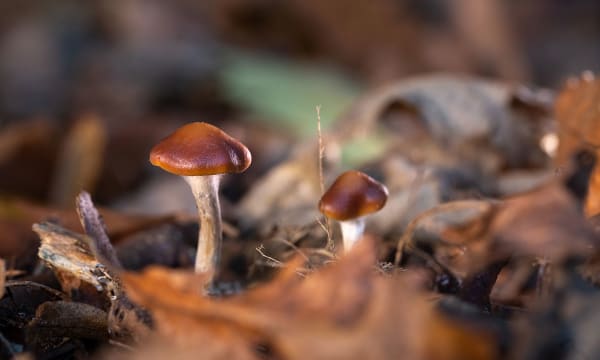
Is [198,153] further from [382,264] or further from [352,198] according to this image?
[382,264]

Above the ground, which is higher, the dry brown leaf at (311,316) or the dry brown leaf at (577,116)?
the dry brown leaf at (577,116)

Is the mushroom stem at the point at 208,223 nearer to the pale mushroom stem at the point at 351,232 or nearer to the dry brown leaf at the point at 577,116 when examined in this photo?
the pale mushroom stem at the point at 351,232

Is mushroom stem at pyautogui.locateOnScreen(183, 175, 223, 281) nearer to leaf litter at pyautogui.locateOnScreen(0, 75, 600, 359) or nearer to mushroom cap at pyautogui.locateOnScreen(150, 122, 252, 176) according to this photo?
leaf litter at pyautogui.locateOnScreen(0, 75, 600, 359)

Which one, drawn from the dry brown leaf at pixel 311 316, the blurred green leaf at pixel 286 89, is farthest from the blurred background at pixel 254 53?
the dry brown leaf at pixel 311 316

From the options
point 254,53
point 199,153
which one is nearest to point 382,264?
point 199,153

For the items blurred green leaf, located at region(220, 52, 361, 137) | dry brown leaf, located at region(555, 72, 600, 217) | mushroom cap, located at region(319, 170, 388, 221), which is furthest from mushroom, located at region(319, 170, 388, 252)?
blurred green leaf, located at region(220, 52, 361, 137)

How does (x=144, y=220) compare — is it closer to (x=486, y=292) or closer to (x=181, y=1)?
(x=486, y=292)
